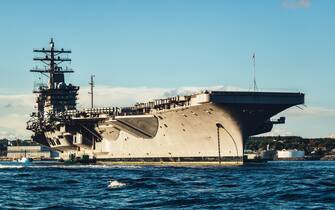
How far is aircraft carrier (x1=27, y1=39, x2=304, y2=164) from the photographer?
60.4 metres

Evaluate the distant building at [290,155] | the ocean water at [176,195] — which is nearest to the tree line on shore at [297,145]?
the distant building at [290,155]

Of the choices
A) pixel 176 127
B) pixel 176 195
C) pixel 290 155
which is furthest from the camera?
pixel 290 155

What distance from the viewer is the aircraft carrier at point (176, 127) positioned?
60438 mm

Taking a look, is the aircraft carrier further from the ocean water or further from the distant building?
the distant building

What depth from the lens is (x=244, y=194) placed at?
30750 millimetres

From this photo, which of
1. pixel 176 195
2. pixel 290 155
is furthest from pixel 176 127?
pixel 290 155

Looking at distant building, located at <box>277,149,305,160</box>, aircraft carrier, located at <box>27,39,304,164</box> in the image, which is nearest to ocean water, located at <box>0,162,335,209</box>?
aircraft carrier, located at <box>27,39,304,164</box>

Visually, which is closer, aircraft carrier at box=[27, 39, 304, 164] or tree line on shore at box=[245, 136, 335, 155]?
aircraft carrier at box=[27, 39, 304, 164]

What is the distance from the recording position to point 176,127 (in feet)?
223

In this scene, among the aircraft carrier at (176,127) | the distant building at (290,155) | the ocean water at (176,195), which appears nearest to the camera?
the ocean water at (176,195)

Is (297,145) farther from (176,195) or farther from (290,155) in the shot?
(176,195)

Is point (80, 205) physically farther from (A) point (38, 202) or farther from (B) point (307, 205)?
(B) point (307, 205)

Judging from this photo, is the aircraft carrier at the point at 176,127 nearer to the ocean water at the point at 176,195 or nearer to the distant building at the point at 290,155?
the ocean water at the point at 176,195

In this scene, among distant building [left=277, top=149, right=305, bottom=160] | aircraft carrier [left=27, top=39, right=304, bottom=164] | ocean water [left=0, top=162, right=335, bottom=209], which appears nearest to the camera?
ocean water [left=0, top=162, right=335, bottom=209]
